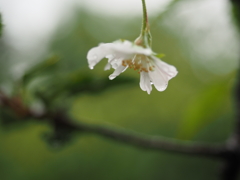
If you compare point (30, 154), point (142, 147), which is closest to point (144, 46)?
point (142, 147)

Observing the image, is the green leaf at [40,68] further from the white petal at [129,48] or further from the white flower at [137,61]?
the white petal at [129,48]

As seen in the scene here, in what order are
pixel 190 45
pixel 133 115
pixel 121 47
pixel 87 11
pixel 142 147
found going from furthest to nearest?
1. pixel 87 11
2. pixel 133 115
3. pixel 190 45
4. pixel 142 147
5. pixel 121 47

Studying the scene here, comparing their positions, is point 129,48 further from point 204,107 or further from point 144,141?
point 204,107

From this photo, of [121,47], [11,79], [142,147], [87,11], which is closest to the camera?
[121,47]

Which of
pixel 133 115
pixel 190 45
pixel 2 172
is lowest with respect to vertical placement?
pixel 2 172

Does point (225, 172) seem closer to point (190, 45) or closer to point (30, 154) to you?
point (190, 45)

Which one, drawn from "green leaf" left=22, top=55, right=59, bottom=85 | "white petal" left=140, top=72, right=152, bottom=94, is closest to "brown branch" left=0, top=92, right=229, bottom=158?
"green leaf" left=22, top=55, right=59, bottom=85

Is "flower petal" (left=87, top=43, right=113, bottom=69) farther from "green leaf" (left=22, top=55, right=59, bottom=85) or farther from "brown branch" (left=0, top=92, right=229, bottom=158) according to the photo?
"brown branch" (left=0, top=92, right=229, bottom=158)

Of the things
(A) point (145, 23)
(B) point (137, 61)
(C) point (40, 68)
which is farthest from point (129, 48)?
(C) point (40, 68)
